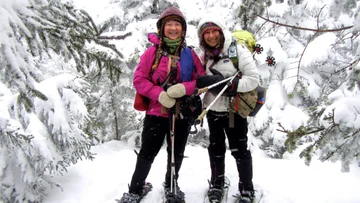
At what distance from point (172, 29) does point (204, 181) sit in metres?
2.76

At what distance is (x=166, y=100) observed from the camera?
343 centimetres

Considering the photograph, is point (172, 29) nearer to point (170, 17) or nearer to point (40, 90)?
point (170, 17)

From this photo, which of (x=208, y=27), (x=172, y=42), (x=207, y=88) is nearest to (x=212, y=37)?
(x=208, y=27)

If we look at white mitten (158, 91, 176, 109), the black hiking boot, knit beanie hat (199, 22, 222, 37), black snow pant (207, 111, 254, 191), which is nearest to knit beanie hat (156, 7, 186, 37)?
knit beanie hat (199, 22, 222, 37)

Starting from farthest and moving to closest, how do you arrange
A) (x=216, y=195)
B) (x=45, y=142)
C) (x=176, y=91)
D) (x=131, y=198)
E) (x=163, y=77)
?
(x=45, y=142)
(x=216, y=195)
(x=131, y=198)
(x=163, y=77)
(x=176, y=91)

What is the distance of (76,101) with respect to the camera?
15.7 ft

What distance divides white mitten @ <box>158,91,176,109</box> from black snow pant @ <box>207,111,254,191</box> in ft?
2.55

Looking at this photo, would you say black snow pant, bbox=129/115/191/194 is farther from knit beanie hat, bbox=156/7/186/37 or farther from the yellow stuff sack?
knit beanie hat, bbox=156/7/186/37

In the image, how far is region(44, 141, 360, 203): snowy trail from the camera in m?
4.30

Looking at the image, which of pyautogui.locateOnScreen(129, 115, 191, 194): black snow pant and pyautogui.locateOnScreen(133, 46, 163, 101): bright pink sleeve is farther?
pyautogui.locateOnScreen(129, 115, 191, 194): black snow pant

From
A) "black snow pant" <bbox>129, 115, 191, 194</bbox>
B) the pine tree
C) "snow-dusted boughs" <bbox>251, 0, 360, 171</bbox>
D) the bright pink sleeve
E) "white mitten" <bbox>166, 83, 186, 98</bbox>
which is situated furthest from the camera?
"snow-dusted boughs" <bbox>251, 0, 360, 171</bbox>

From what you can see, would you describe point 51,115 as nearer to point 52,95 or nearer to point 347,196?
point 52,95

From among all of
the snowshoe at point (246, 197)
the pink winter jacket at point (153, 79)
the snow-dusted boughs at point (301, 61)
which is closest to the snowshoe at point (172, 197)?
the snowshoe at point (246, 197)

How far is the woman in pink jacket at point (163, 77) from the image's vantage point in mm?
3643
